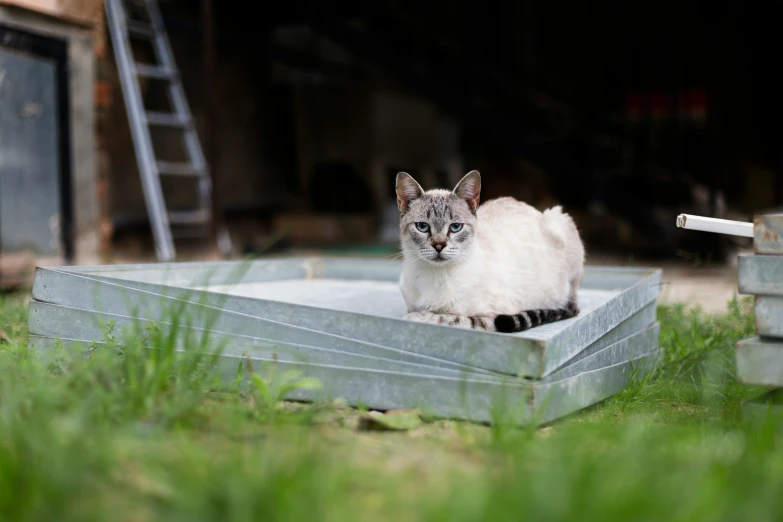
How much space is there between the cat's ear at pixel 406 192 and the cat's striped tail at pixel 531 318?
56 cm

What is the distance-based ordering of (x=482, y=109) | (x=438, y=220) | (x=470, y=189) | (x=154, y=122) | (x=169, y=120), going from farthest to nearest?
(x=482, y=109)
(x=169, y=120)
(x=154, y=122)
(x=470, y=189)
(x=438, y=220)

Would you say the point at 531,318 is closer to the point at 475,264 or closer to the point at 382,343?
the point at 475,264

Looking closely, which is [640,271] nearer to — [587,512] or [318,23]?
[587,512]

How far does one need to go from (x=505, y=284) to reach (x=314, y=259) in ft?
5.36

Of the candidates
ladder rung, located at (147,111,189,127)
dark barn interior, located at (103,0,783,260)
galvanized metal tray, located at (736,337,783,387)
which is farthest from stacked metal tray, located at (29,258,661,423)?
dark barn interior, located at (103,0,783,260)

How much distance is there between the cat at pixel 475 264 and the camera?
258 centimetres

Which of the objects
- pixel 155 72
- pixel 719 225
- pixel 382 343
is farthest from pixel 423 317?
pixel 155 72

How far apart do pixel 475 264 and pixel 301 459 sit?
1.23 metres

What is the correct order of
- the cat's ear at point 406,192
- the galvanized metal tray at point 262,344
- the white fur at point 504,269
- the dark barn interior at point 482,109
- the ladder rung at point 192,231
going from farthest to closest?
1. the dark barn interior at point 482,109
2. the ladder rung at point 192,231
3. the cat's ear at point 406,192
4. the white fur at point 504,269
5. the galvanized metal tray at point 262,344

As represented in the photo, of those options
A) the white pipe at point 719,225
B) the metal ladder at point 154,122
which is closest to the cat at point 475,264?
the white pipe at point 719,225

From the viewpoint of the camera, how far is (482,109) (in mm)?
7457

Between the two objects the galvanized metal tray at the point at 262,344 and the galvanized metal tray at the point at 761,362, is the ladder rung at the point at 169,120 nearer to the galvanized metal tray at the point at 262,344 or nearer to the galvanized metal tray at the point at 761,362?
the galvanized metal tray at the point at 262,344

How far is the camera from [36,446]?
5.20 feet

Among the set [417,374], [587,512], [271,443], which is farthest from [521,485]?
[417,374]
